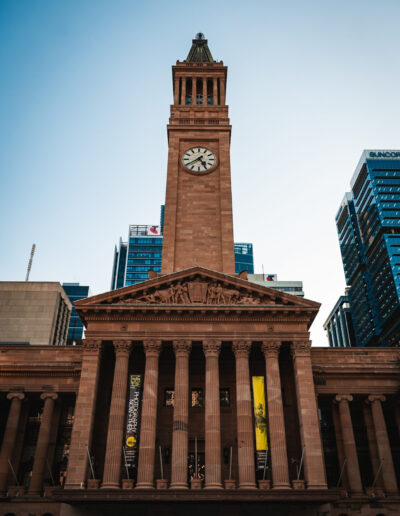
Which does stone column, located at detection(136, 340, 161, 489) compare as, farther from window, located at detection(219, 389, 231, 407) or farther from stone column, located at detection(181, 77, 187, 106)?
stone column, located at detection(181, 77, 187, 106)

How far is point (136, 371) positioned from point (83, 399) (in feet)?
20.9

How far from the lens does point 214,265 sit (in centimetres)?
5078

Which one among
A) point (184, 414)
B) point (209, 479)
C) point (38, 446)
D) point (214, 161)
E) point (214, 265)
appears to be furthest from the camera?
point (214, 161)

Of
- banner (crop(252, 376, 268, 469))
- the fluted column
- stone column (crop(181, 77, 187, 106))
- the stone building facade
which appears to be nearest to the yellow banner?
banner (crop(252, 376, 268, 469))

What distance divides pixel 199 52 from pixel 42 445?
5440 cm

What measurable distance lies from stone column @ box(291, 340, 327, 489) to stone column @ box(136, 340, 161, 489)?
11013 millimetres

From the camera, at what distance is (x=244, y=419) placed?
3691 cm

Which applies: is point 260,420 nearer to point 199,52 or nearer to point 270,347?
point 270,347

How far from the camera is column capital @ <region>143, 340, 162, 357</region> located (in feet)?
129

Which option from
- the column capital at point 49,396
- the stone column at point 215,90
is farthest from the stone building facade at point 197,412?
the stone column at point 215,90

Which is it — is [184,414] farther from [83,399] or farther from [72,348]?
[72,348]

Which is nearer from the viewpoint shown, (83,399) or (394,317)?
(83,399)

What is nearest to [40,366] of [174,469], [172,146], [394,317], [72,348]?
[72,348]

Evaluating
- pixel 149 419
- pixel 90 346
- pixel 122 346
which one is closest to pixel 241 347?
pixel 149 419
